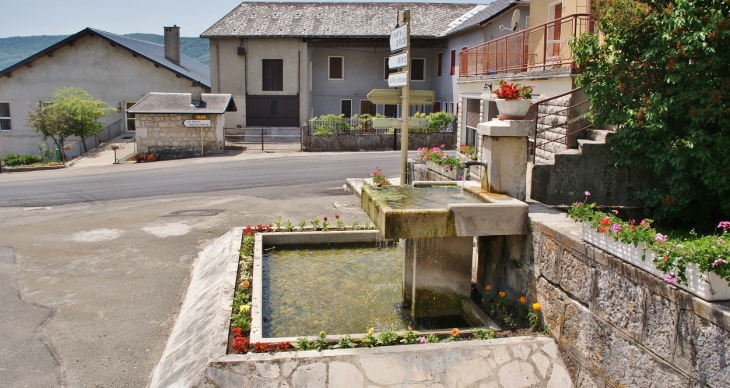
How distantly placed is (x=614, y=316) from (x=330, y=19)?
114 ft

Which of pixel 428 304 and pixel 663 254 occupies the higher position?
pixel 663 254

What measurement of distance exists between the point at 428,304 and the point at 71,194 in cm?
1387

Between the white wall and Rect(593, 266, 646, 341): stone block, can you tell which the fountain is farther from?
the white wall

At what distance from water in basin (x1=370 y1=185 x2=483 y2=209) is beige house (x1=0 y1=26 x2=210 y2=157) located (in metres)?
28.3

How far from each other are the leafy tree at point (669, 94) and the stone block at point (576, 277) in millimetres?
2309

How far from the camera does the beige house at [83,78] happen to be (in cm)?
3531

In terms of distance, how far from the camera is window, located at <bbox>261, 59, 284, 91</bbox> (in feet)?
121

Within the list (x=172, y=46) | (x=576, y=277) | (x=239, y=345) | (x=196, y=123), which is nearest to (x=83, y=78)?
(x=172, y=46)

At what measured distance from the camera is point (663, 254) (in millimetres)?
5184

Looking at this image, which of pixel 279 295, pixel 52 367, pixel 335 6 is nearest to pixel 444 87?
pixel 335 6

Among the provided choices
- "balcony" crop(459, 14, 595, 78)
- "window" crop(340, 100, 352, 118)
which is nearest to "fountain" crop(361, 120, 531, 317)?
"balcony" crop(459, 14, 595, 78)

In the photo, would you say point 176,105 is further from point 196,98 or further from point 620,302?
point 620,302

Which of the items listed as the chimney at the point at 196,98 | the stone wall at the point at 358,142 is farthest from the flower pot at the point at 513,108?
the chimney at the point at 196,98

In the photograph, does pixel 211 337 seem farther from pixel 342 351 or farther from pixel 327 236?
pixel 327 236
